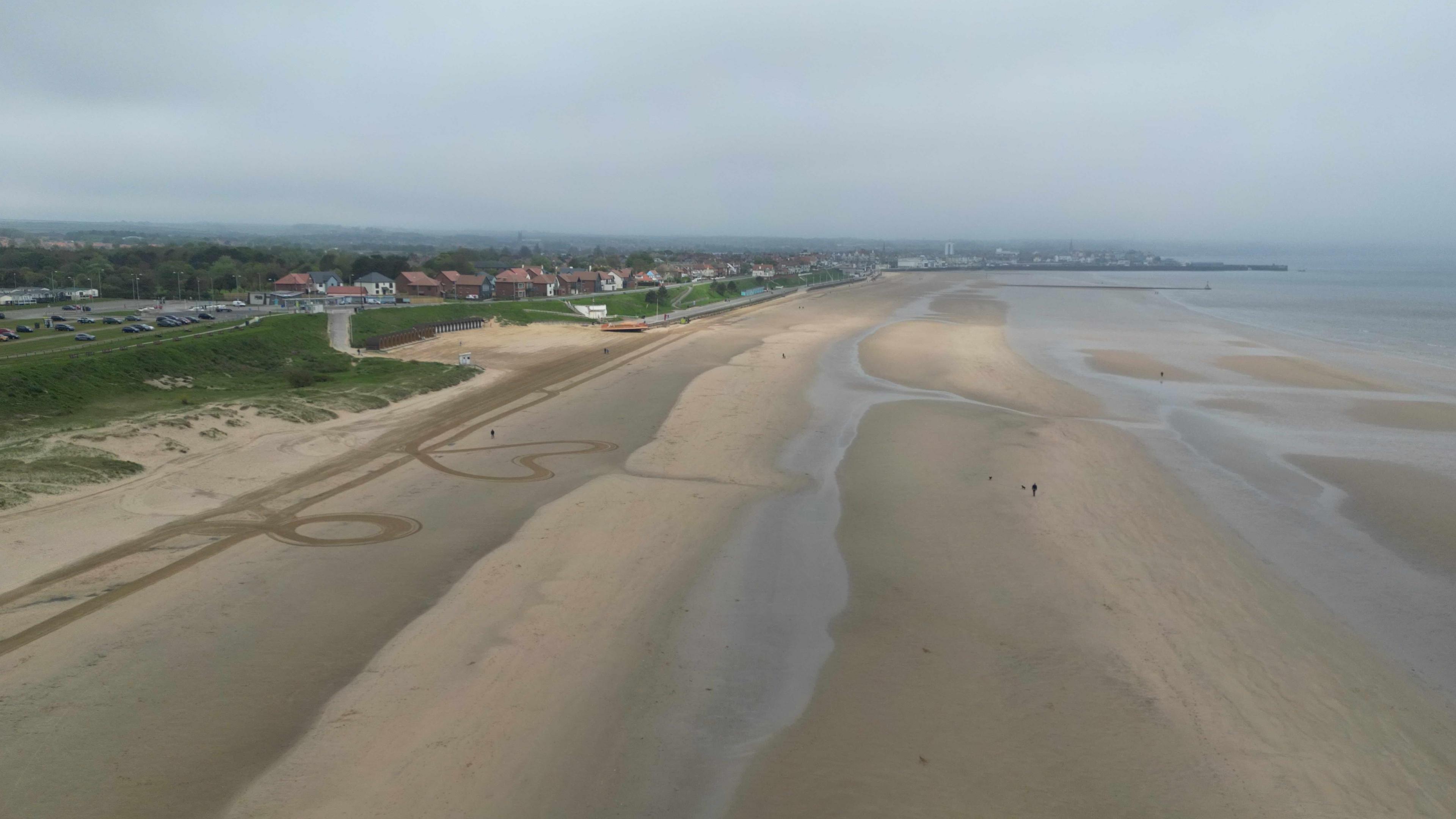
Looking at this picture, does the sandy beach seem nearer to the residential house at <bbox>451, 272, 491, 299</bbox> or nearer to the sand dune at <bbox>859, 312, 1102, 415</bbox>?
the sand dune at <bbox>859, 312, 1102, 415</bbox>

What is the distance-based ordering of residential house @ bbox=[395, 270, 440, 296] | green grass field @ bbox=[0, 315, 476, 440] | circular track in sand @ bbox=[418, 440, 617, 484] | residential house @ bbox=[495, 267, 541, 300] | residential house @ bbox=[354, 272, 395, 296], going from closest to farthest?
1. circular track in sand @ bbox=[418, 440, 617, 484]
2. green grass field @ bbox=[0, 315, 476, 440]
3. residential house @ bbox=[354, 272, 395, 296]
4. residential house @ bbox=[395, 270, 440, 296]
5. residential house @ bbox=[495, 267, 541, 300]

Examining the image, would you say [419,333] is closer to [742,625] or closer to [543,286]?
[543,286]

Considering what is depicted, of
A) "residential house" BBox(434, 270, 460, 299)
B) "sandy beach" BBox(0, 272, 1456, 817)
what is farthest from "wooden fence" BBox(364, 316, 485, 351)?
"sandy beach" BBox(0, 272, 1456, 817)

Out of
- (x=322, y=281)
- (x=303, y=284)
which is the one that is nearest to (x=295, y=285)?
(x=303, y=284)

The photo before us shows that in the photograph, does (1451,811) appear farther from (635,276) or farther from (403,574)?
Answer: (635,276)

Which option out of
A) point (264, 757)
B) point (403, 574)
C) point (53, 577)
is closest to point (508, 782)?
point (264, 757)

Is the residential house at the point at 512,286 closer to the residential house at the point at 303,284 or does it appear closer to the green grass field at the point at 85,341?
the residential house at the point at 303,284

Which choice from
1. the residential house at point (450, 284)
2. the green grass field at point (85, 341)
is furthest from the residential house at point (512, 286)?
the green grass field at point (85, 341)
